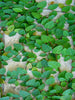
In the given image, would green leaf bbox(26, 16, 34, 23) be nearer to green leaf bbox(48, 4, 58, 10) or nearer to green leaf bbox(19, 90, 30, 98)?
green leaf bbox(48, 4, 58, 10)

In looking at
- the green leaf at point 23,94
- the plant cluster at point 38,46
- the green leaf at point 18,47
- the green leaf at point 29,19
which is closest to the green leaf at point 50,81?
the plant cluster at point 38,46

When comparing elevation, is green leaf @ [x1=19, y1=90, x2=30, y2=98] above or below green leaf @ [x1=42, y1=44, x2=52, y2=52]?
below

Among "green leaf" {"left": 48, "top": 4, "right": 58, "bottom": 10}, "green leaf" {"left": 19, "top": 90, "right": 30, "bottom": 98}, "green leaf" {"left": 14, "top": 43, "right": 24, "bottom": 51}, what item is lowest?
"green leaf" {"left": 19, "top": 90, "right": 30, "bottom": 98}

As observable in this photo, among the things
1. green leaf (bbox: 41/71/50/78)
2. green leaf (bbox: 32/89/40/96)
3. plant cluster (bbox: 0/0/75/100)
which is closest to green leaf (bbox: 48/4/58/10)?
plant cluster (bbox: 0/0/75/100)

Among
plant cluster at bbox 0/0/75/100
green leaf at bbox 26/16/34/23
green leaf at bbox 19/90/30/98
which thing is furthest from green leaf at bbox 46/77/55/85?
green leaf at bbox 26/16/34/23

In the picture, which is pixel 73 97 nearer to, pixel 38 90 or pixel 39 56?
pixel 38 90

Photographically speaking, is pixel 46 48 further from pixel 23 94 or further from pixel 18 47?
pixel 23 94

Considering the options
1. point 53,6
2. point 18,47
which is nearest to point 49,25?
point 53,6

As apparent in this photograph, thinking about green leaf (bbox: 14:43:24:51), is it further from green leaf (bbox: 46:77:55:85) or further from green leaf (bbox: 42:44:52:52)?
green leaf (bbox: 46:77:55:85)
